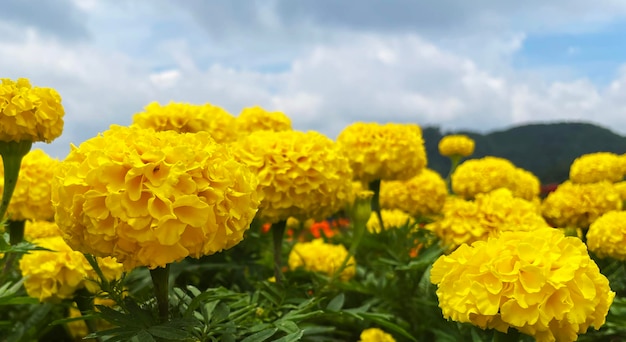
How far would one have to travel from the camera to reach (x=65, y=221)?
1233 mm

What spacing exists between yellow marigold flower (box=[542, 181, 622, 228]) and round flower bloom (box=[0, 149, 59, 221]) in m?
2.29

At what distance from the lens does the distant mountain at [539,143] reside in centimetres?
1449

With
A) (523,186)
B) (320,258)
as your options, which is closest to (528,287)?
(320,258)

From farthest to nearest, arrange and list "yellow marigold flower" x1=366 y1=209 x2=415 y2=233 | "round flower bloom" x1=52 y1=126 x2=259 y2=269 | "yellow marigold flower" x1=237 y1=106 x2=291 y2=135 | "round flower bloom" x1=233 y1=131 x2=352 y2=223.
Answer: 1. "yellow marigold flower" x1=366 y1=209 x2=415 y2=233
2. "yellow marigold flower" x1=237 y1=106 x2=291 y2=135
3. "round flower bloom" x1=233 y1=131 x2=352 y2=223
4. "round flower bloom" x1=52 y1=126 x2=259 y2=269

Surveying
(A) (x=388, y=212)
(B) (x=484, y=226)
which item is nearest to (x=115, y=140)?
(B) (x=484, y=226)

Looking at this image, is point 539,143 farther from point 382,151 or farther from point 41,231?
point 41,231

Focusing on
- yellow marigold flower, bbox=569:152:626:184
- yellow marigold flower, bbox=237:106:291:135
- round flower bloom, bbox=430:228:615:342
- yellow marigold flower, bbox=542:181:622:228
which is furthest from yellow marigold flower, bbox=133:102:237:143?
yellow marigold flower, bbox=569:152:626:184

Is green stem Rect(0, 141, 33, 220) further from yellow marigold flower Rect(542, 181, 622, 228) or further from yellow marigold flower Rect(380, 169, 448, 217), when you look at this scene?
yellow marigold flower Rect(542, 181, 622, 228)

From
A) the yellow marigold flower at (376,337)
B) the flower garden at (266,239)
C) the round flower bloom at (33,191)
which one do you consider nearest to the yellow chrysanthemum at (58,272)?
the flower garden at (266,239)

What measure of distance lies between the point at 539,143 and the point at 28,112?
20019 millimetres

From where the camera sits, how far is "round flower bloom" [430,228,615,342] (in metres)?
1.24

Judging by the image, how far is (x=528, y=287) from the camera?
1250mm

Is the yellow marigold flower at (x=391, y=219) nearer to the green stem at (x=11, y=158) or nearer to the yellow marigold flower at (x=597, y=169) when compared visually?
the yellow marigold flower at (x=597, y=169)

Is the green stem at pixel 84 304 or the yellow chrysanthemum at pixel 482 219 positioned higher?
the green stem at pixel 84 304
